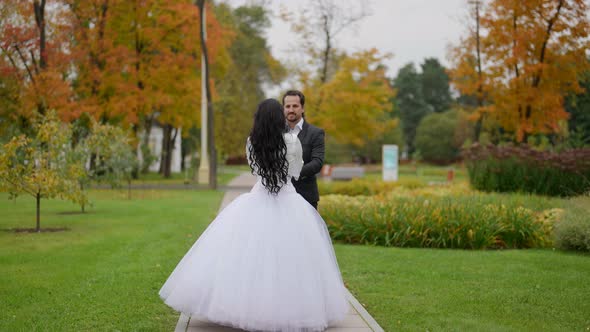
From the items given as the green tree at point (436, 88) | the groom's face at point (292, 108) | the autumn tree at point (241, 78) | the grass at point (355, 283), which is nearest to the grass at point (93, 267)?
the grass at point (355, 283)

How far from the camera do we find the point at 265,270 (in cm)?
582

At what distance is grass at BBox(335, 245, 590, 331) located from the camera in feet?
22.2

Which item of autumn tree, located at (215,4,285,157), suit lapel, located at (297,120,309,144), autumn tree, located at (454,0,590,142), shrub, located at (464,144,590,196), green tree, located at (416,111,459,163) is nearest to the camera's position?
suit lapel, located at (297,120,309,144)

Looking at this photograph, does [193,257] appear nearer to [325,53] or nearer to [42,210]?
[42,210]

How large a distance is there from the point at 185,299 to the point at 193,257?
407mm

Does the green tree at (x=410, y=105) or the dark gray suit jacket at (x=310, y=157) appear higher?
the green tree at (x=410, y=105)

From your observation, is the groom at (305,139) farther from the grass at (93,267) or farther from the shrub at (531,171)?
the shrub at (531,171)

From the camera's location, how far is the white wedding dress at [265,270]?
570cm

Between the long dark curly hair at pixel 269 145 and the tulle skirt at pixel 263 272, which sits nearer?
the tulle skirt at pixel 263 272

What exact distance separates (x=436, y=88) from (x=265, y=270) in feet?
311

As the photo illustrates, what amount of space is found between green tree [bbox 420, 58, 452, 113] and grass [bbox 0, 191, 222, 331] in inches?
3253

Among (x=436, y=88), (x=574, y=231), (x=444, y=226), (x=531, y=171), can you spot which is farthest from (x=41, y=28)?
(x=436, y=88)

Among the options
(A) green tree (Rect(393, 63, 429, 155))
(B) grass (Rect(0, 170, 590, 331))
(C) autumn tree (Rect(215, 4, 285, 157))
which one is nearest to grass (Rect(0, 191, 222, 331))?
(B) grass (Rect(0, 170, 590, 331))

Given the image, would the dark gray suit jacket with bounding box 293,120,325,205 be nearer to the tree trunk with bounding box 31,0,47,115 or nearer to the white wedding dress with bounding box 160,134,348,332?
the white wedding dress with bounding box 160,134,348,332
